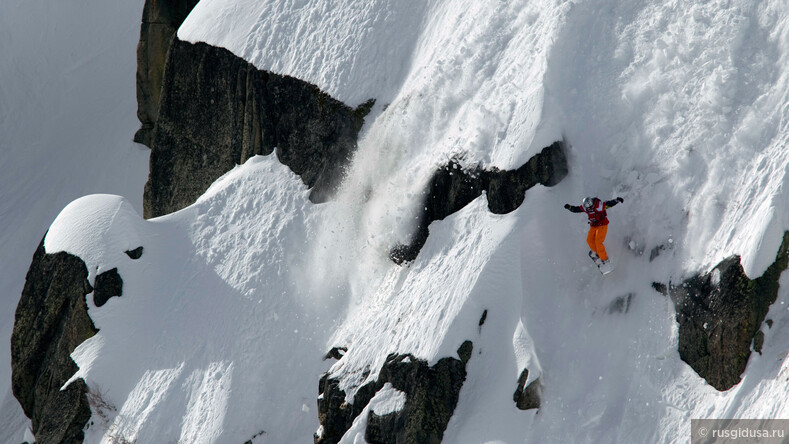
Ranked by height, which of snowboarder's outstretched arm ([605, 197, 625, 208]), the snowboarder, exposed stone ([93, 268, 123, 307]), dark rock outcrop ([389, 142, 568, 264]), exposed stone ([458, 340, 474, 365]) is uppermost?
dark rock outcrop ([389, 142, 568, 264])

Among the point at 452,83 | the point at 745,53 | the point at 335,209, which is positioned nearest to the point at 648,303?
the point at 745,53

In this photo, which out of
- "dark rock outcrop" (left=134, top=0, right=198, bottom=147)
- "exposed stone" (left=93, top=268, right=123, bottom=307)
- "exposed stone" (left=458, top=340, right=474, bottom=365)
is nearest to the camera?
"exposed stone" (left=458, top=340, right=474, bottom=365)

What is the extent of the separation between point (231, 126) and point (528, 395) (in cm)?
1116

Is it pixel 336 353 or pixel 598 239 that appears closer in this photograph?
pixel 598 239

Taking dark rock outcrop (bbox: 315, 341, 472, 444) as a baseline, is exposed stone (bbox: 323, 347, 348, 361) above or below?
above

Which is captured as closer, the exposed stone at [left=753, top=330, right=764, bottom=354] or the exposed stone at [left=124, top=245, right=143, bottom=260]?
the exposed stone at [left=753, top=330, right=764, bottom=354]

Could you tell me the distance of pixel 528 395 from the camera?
1106cm

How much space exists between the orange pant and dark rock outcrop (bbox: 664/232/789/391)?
1.26m

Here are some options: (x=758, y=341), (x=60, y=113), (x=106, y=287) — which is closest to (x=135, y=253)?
(x=106, y=287)

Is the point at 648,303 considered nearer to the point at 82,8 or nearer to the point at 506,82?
the point at 506,82

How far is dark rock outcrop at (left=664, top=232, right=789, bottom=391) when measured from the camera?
974 cm

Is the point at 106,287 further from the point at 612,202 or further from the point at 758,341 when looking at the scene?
the point at 758,341

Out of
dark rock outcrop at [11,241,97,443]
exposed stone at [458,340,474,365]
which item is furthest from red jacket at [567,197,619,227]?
dark rock outcrop at [11,241,97,443]

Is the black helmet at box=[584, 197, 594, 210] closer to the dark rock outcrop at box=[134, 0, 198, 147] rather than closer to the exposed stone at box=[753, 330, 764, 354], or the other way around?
the exposed stone at box=[753, 330, 764, 354]
